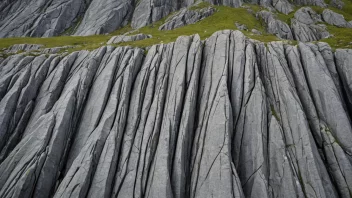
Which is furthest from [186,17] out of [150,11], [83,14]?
[83,14]

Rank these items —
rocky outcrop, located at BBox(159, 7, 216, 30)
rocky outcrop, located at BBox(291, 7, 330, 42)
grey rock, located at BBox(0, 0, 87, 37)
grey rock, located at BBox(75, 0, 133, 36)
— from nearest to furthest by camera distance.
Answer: rocky outcrop, located at BBox(291, 7, 330, 42), rocky outcrop, located at BBox(159, 7, 216, 30), grey rock, located at BBox(75, 0, 133, 36), grey rock, located at BBox(0, 0, 87, 37)

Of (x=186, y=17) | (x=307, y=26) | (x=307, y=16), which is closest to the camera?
(x=307, y=26)

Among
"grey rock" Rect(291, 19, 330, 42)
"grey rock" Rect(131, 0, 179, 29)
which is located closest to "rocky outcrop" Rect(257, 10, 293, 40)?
"grey rock" Rect(291, 19, 330, 42)

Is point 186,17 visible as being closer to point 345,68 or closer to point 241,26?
point 241,26

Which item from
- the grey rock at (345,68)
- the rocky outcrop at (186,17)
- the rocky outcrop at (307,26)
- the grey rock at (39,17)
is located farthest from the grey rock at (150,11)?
the grey rock at (345,68)

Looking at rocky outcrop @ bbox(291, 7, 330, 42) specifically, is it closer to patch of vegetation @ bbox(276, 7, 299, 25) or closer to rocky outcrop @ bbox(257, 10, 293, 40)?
patch of vegetation @ bbox(276, 7, 299, 25)

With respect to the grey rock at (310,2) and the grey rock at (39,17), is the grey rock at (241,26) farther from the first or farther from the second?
the grey rock at (39,17)

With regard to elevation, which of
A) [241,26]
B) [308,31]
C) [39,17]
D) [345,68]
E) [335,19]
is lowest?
[345,68]
